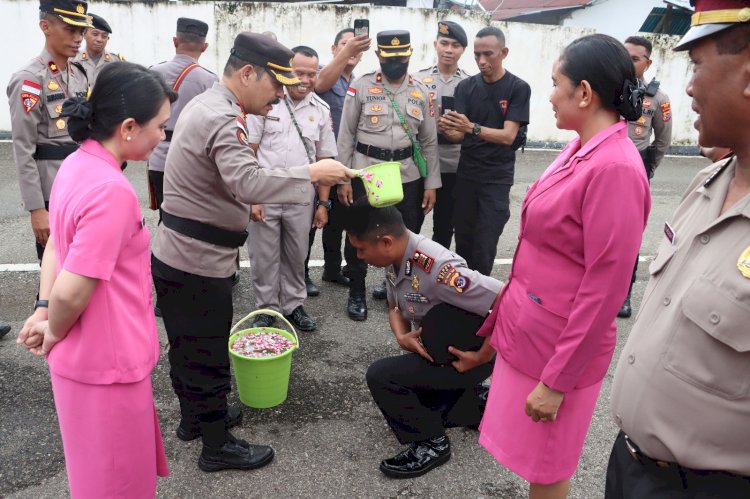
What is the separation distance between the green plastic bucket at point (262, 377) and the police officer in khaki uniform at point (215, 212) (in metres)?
0.28

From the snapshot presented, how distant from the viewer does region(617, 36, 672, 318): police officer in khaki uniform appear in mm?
4711

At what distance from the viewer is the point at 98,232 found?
180cm

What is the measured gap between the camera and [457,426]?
3.29 m

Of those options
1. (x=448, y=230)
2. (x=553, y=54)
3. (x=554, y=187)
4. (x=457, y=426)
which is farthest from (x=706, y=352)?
(x=553, y=54)

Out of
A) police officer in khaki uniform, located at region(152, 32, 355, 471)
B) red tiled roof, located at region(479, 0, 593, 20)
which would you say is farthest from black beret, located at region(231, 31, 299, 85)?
red tiled roof, located at region(479, 0, 593, 20)

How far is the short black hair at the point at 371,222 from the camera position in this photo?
2.84 m

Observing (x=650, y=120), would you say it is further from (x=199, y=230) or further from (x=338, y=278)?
(x=199, y=230)

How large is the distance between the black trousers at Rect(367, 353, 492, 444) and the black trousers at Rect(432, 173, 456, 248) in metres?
2.41

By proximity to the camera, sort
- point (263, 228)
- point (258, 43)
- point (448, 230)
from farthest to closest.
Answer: point (448, 230), point (263, 228), point (258, 43)

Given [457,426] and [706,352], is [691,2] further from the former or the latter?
[457,426]

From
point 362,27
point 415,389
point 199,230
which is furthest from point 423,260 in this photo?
point 362,27

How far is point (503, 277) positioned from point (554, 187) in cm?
368

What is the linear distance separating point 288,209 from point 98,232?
2.51 meters

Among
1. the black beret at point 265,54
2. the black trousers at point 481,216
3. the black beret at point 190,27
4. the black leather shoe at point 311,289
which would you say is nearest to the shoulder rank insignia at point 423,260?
the black beret at point 265,54
